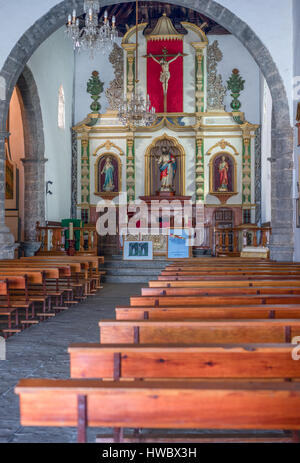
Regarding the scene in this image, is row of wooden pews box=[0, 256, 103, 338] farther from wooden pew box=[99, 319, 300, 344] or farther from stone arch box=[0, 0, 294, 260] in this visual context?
stone arch box=[0, 0, 294, 260]

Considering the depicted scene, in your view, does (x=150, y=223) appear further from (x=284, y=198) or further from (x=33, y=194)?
(x=284, y=198)

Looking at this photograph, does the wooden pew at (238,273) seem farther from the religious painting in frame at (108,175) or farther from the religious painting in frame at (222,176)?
the religious painting in frame at (108,175)

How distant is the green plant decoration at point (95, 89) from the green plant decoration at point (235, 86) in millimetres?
4627

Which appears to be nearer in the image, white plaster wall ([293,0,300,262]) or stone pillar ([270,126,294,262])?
white plaster wall ([293,0,300,262])

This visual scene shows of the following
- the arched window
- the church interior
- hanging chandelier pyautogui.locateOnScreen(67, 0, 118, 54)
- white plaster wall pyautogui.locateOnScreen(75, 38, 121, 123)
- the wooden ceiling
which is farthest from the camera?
white plaster wall pyautogui.locateOnScreen(75, 38, 121, 123)

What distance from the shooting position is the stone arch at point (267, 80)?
903 centimetres

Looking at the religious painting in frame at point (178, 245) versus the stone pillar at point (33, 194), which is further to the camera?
the stone pillar at point (33, 194)

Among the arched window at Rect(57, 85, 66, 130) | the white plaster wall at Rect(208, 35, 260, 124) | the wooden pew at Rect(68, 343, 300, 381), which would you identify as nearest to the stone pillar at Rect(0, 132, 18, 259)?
the arched window at Rect(57, 85, 66, 130)

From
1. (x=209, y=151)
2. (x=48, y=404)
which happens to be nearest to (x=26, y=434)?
(x=48, y=404)

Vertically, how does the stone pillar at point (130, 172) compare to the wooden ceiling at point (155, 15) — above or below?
below

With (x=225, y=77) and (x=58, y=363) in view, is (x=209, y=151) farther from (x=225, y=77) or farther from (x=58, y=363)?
(x=58, y=363)

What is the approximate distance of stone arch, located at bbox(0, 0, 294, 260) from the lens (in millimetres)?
9031

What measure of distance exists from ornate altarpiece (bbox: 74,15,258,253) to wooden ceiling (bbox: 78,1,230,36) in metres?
0.27

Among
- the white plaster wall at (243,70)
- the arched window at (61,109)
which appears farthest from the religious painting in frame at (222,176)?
the arched window at (61,109)
